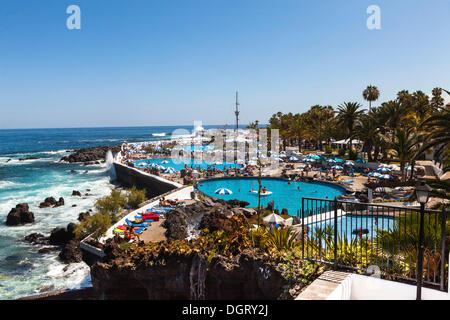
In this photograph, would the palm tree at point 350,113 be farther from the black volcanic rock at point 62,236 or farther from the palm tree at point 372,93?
the black volcanic rock at point 62,236

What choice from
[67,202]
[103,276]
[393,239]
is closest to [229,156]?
[67,202]

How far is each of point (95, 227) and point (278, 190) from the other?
1903cm

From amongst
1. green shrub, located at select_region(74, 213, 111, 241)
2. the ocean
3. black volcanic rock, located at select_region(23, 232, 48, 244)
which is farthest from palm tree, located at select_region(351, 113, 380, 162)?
black volcanic rock, located at select_region(23, 232, 48, 244)

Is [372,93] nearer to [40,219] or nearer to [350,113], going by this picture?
[350,113]

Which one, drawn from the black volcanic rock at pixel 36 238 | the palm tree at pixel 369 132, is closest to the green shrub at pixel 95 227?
the black volcanic rock at pixel 36 238

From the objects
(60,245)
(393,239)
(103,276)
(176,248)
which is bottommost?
(60,245)

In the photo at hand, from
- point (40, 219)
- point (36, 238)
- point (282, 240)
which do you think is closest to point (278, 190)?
point (36, 238)

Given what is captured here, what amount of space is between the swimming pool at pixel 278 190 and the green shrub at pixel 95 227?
12957mm

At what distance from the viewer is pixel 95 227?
1880 cm

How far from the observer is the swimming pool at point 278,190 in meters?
27.8

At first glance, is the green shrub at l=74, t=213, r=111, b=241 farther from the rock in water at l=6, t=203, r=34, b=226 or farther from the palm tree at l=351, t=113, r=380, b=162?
the palm tree at l=351, t=113, r=380, b=162

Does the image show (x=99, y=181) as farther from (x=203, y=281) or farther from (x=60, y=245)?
(x=203, y=281)

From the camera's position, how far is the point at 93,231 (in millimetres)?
18875
